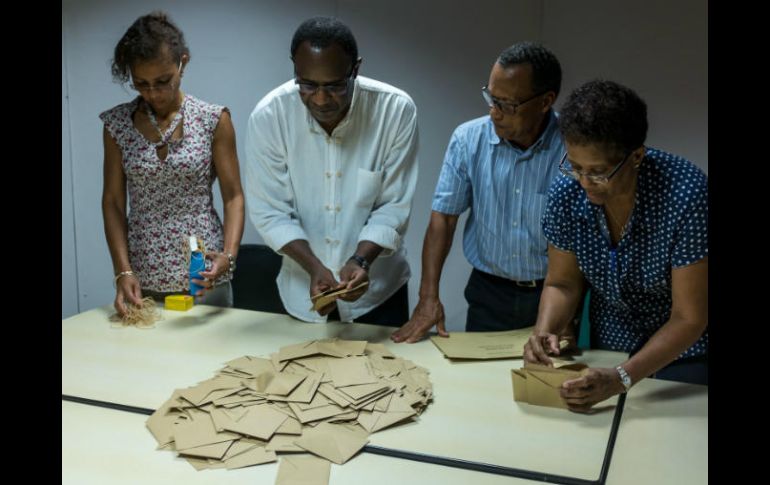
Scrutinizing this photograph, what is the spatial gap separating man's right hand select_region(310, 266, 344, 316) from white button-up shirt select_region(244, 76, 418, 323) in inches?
6.4

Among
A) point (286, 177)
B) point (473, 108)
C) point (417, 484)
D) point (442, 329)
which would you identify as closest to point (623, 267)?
point (442, 329)

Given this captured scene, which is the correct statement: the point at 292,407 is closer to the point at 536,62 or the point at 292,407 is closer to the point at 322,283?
the point at 322,283

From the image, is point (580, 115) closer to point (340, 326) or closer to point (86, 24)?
point (340, 326)

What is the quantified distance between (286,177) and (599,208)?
1.05 metres

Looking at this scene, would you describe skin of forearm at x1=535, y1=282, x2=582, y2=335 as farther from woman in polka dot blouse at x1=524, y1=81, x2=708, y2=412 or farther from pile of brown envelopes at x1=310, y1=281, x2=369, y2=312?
pile of brown envelopes at x1=310, y1=281, x2=369, y2=312

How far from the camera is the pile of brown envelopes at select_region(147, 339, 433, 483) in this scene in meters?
1.58

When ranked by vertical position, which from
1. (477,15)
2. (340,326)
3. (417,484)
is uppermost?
(477,15)

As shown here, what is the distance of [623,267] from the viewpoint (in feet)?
6.07

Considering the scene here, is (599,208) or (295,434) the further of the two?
(599,208)

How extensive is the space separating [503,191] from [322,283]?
0.68 m

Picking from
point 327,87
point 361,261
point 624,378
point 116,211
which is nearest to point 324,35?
point 327,87

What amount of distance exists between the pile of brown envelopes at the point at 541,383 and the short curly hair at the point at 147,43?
1.51 metres

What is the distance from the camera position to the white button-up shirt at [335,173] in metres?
2.34

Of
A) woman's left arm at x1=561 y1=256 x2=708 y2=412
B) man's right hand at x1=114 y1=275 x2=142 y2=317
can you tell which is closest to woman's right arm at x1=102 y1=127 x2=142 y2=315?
man's right hand at x1=114 y1=275 x2=142 y2=317
